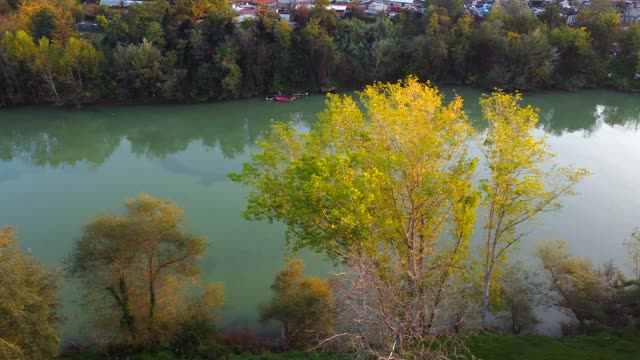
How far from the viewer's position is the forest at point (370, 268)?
7805 millimetres

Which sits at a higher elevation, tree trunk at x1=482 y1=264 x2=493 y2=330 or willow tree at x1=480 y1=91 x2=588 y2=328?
willow tree at x1=480 y1=91 x2=588 y2=328

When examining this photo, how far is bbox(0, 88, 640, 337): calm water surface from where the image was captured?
45.2 feet

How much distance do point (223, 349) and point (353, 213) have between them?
466cm

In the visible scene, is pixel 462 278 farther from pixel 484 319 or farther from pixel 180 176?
pixel 180 176

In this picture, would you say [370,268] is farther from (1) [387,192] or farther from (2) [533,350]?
(2) [533,350]

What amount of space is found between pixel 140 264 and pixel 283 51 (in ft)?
63.6

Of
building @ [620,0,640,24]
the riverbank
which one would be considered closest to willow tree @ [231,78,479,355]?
the riverbank

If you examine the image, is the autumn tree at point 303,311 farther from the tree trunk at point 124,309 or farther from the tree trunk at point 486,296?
the tree trunk at point 486,296

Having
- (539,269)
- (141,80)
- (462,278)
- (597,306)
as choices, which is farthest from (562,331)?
(141,80)

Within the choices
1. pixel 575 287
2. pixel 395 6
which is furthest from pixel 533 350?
pixel 395 6

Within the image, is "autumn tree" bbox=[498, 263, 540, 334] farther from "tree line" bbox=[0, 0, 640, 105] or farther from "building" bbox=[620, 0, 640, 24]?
"building" bbox=[620, 0, 640, 24]

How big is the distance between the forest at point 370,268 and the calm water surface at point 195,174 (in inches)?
61.3

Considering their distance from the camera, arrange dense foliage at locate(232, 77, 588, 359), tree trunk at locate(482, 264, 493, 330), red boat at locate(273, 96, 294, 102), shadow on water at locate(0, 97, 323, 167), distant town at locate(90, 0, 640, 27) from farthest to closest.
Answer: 1. distant town at locate(90, 0, 640, 27)
2. red boat at locate(273, 96, 294, 102)
3. shadow on water at locate(0, 97, 323, 167)
4. tree trunk at locate(482, 264, 493, 330)
5. dense foliage at locate(232, 77, 588, 359)

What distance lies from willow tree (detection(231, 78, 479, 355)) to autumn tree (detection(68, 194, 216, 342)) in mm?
2872
